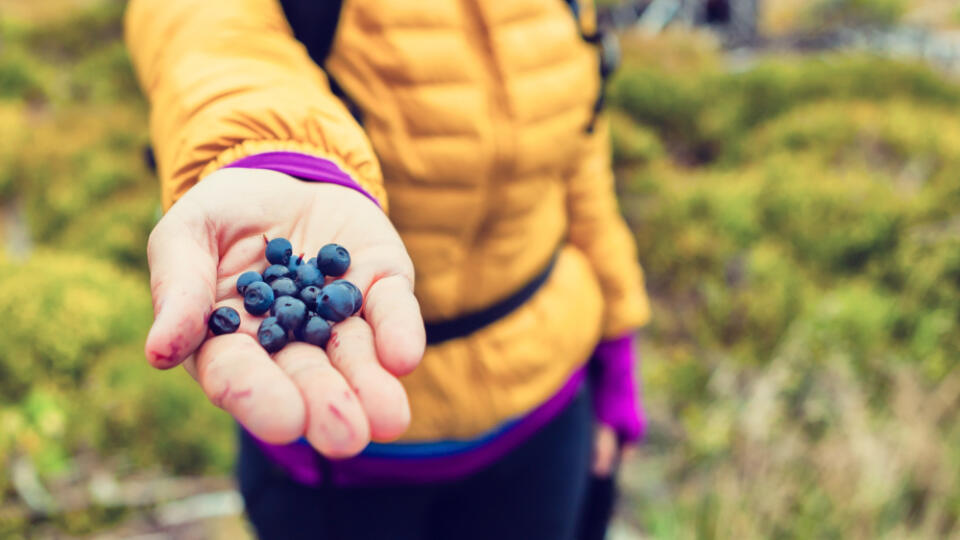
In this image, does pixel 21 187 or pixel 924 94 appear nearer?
pixel 21 187

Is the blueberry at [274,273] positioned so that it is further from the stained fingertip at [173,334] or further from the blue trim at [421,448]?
the blue trim at [421,448]

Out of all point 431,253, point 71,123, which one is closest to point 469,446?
point 431,253

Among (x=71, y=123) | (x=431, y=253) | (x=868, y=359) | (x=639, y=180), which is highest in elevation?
(x=431, y=253)

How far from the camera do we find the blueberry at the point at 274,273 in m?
0.80

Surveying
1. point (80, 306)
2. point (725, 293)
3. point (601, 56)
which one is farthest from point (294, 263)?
point (725, 293)

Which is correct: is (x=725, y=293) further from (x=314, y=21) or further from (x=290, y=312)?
(x=290, y=312)

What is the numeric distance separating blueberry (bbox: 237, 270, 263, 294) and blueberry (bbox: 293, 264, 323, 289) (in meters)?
0.04

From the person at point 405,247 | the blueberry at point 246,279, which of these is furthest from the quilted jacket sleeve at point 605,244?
the blueberry at point 246,279

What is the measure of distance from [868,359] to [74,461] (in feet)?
10.9

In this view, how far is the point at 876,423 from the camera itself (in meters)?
2.85

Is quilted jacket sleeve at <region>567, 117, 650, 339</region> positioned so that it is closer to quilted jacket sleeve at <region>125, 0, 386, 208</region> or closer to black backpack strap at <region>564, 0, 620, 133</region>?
black backpack strap at <region>564, 0, 620, 133</region>

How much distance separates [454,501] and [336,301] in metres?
0.72

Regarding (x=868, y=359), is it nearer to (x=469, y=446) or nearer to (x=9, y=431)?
(x=469, y=446)

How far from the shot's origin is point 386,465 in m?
1.23
